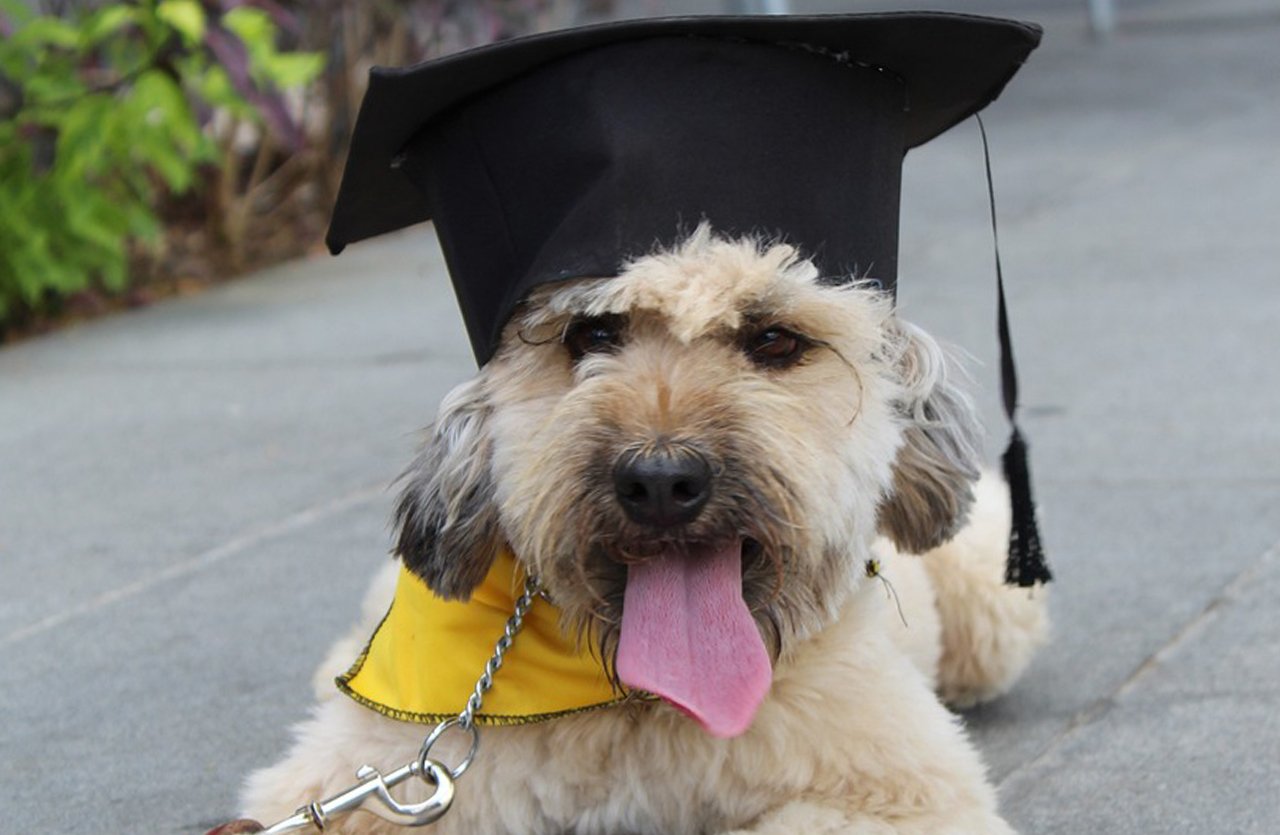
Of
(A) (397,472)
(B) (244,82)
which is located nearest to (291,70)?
(B) (244,82)

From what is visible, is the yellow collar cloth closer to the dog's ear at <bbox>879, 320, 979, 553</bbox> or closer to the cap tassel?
the dog's ear at <bbox>879, 320, 979, 553</bbox>

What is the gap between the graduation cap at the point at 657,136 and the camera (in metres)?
3.04

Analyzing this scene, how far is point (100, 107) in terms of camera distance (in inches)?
327

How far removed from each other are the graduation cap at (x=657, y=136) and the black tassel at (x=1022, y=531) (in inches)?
22.0

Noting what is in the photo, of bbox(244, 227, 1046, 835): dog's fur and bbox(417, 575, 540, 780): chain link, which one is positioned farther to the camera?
bbox(417, 575, 540, 780): chain link

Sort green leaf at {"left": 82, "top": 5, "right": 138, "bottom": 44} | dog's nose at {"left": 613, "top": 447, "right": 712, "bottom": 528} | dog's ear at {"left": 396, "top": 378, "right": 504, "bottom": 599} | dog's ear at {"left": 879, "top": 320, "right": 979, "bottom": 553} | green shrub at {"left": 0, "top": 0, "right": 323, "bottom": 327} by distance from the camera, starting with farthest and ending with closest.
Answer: green shrub at {"left": 0, "top": 0, "right": 323, "bottom": 327}, green leaf at {"left": 82, "top": 5, "right": 138, "bottom": 44}, dog's ear at {"left": 879, "top": 320, "right": 979, "bottom": 553}, dog's ear at {"left": 396, "top": 378, "right": 504, "bottom": 599}, dog's nose at {"left": 613, "top": 447, "right": 712, "bottom": 528}

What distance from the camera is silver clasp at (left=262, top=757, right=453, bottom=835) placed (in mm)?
3105

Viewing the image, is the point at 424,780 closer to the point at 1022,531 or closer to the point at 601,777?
the point at 601,777

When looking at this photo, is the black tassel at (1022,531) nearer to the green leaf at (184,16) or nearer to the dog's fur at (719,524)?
the dog's fur at (719,524)

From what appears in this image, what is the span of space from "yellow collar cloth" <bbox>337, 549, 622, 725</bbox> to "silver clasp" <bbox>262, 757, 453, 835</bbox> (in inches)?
5.5

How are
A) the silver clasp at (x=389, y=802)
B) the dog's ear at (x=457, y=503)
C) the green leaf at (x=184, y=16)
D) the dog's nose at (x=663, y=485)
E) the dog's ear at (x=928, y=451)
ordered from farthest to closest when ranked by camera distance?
the green leaf at (x=184, y=16) < the dog's ear at (x=928, y=451) < the dog's ear at (x=457, y=503) < the silver clasp at (x=389, y=802) < the dog's nose at (x=663, y=485)

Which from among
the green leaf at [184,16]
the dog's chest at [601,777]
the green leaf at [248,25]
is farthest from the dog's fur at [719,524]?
the green leaf at [248,25]

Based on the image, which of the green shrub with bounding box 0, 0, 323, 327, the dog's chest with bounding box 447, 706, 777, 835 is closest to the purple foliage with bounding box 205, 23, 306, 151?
the green shrub with bounding box 0, 0, 323, 327

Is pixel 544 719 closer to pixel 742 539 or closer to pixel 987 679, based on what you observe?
pixel 742 539
